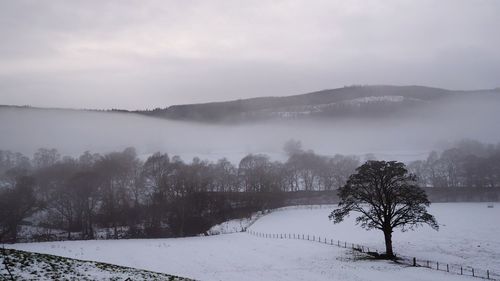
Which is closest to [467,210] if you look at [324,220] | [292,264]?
[324,220]

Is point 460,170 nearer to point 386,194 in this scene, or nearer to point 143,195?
point 386,194

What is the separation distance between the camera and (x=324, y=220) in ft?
238

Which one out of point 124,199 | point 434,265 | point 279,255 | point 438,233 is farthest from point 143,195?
point 434,265

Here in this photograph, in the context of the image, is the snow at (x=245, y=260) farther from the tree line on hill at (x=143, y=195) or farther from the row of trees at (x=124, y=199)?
the tree line on hill at (x=143, y=195)

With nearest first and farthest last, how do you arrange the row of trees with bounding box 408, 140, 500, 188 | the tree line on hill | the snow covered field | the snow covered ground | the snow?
the snow, the snow covered field, the snow covered ground, the tree line on hill, the row of trees with bounding box 408, 140, 500, 188

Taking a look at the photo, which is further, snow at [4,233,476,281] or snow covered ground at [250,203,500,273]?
snow covered ground at [250,203,500,273]

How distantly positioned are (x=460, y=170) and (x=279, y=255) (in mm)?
101449

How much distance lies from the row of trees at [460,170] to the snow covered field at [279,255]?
5364 cm

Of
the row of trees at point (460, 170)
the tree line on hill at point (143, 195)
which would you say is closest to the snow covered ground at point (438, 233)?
the tree line on hill at point (143, 195)

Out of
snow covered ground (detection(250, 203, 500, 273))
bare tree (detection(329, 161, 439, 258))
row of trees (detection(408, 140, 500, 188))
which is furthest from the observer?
row of trees (detection(408, 140, 500, 188))

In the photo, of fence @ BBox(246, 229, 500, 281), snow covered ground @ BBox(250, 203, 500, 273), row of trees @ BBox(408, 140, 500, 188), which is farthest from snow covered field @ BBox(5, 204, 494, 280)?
A: row of trees @ BBox(408, 140, 500, 188)

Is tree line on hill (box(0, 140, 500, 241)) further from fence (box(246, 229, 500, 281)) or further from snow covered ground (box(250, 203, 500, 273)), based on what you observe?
fence (box(246, 229, 500, 281))

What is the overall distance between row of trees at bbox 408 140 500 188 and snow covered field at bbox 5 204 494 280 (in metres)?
53.6

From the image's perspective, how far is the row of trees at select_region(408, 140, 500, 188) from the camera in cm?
10912
